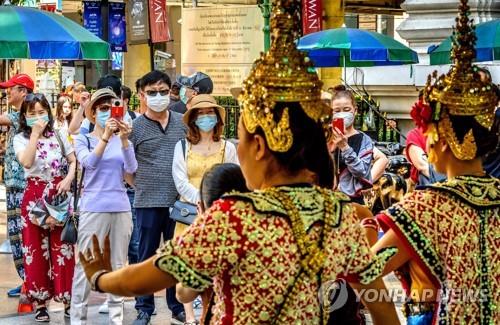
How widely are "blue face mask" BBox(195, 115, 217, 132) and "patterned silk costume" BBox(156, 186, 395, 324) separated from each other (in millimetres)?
5331

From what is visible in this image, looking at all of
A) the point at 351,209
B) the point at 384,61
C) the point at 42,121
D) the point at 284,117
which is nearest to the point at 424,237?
the point at 351,209

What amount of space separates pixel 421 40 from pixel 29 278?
8287 millimetres

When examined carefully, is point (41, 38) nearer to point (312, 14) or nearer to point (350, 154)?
point (350, 154)

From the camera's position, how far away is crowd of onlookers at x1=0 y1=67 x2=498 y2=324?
30.9 feet

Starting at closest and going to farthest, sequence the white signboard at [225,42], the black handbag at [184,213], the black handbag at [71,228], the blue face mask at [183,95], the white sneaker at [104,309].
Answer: the black handbag at [184,213], the black handbag at [71,228], the white sneaker at [104,309], the blue face mask at [183,95], the white signboard at [225,42]

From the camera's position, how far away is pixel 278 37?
4.50m

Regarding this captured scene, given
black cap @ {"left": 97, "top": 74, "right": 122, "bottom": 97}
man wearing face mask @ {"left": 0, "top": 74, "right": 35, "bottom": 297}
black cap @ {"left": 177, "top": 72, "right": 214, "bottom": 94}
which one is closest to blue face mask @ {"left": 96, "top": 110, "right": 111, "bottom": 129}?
black cap @ {"left": 97, "top": 74, "right": 122, "bottom": 97}

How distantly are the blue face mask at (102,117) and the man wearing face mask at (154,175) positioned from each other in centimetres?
30

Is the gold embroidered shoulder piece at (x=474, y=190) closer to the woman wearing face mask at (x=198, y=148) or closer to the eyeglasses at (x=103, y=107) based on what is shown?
the woman wearing face mask at (x=198, y=148)

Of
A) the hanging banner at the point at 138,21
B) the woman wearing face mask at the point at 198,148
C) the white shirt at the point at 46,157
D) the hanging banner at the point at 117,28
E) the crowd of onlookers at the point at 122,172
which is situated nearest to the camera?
the crowd of onlookers at the point at 122,172

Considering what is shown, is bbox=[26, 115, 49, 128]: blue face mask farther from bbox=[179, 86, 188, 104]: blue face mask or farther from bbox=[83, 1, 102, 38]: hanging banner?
bbox=[83, 1, 102, 38]: hanging banner

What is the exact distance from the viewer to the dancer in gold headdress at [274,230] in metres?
4.19

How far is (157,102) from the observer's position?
400 inches

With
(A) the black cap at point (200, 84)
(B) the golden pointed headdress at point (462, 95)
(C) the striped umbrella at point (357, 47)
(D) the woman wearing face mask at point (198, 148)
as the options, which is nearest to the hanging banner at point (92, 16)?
(C) the striped umbrella at point (357, 47)
